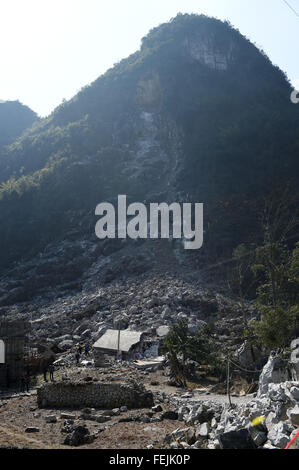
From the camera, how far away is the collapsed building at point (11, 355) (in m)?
15.9

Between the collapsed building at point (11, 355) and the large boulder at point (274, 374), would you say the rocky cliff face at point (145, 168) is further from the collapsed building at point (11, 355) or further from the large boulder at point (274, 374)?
the large boulder at point (274, 374)

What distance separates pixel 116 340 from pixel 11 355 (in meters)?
6.43

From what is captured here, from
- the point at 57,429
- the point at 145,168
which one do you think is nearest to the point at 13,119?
the point at 145,168

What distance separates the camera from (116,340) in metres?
21.2

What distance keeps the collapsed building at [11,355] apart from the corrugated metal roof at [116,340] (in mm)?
5160

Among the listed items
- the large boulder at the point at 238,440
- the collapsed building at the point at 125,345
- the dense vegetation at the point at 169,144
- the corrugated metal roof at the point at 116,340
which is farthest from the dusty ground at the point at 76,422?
the dense vegetation at the point at 169,144

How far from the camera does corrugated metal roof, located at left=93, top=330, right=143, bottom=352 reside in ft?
67.5

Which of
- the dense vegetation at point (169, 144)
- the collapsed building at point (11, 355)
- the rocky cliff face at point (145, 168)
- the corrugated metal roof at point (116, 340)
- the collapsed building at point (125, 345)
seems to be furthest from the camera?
the dense vegetation at point (169, 144)

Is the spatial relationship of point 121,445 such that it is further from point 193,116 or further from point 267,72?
point 267,72

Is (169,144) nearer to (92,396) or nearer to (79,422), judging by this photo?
(92,396)

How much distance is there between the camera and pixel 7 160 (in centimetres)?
8006

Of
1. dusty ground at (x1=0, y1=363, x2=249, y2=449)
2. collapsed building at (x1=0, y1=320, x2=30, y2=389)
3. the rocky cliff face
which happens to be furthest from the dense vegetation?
dusty ground at (x1=0, y1=363, x2=249, y2=449)

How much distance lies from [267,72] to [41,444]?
89417 mm
